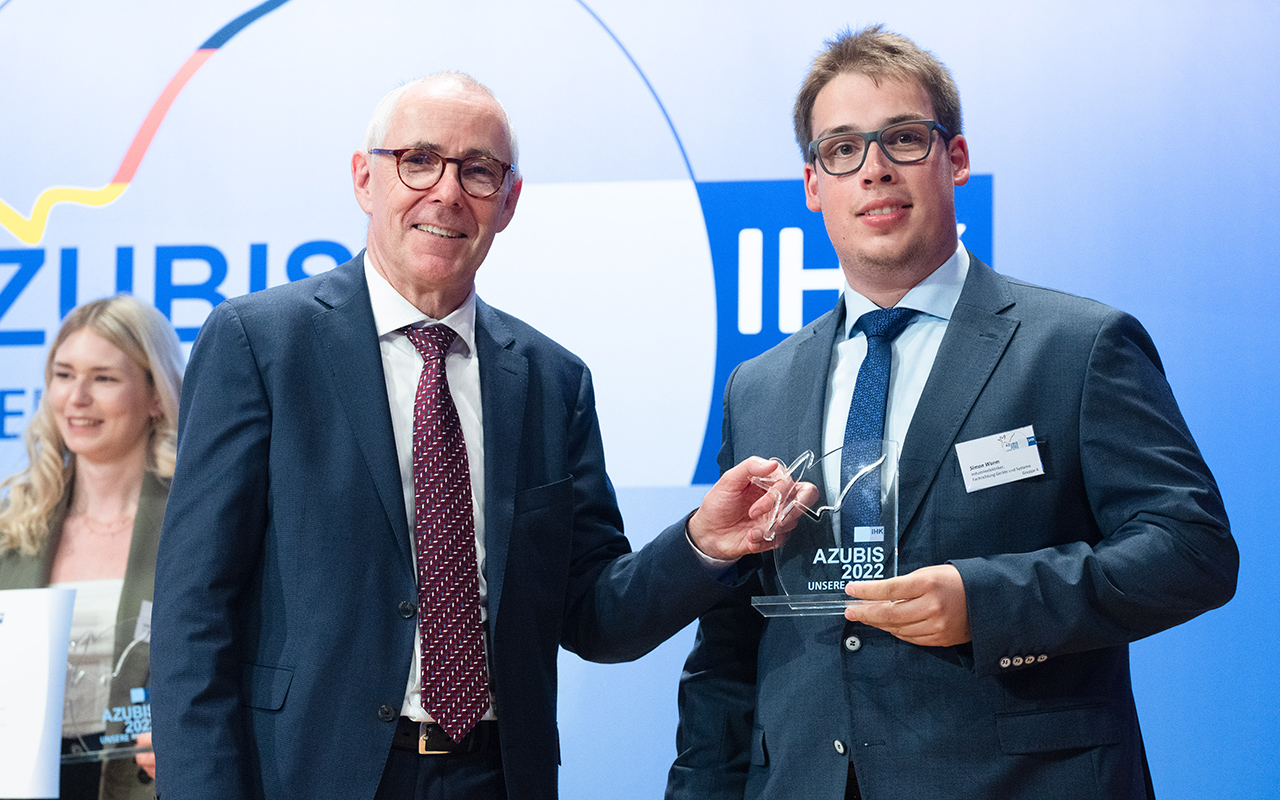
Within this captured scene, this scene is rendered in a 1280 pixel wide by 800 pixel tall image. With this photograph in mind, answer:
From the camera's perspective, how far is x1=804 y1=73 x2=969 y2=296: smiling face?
216 cm

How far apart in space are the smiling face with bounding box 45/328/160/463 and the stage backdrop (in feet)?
0.55

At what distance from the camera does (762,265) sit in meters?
3.65

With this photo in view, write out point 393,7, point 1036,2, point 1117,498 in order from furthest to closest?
point 393,7
point 1036,2
point 1117,498

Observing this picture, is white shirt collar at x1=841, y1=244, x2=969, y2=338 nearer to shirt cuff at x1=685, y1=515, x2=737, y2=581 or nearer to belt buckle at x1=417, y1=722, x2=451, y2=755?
shirt cuff at x1=685, y1=515, x2=737, y2=581

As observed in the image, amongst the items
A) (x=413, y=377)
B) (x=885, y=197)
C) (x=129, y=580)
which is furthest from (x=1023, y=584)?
(x=129, y=580)

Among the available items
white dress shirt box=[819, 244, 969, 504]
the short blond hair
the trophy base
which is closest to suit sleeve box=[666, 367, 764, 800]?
the trophy base

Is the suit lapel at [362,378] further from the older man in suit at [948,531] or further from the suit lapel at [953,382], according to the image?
the suit lapel at [953,382]

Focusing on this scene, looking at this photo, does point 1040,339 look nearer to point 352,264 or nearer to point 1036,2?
point 352,264

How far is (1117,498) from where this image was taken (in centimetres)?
194

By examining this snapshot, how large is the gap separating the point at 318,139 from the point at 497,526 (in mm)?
2285

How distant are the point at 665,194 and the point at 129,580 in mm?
2253

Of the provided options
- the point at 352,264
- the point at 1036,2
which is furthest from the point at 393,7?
the point at 1036,2

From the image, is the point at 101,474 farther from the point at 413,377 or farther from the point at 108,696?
the point at 413,377

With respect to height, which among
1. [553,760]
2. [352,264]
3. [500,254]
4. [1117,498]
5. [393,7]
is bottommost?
[553,760]
